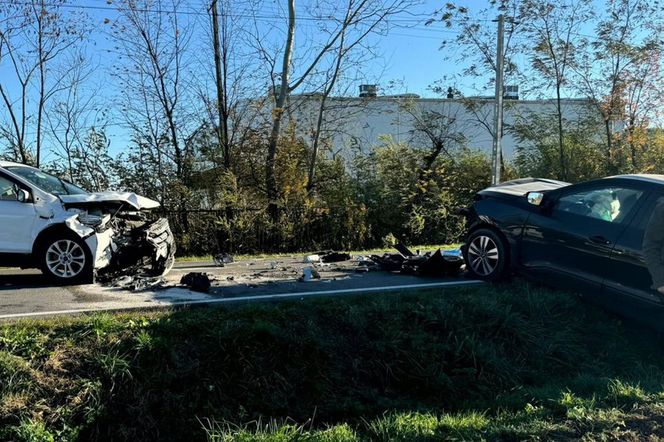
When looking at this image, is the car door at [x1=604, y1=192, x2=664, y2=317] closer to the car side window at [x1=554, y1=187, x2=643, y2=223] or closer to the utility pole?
the car side window at [x1=554, y1=187, x2=643, y2=223]

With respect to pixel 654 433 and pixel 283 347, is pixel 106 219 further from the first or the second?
pixel 654 433

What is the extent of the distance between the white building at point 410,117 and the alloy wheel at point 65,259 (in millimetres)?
9411

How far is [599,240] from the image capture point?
Answer: 6.33 meters

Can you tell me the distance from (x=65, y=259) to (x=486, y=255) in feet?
20.3

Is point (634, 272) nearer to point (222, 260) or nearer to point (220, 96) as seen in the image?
point (222, 260)

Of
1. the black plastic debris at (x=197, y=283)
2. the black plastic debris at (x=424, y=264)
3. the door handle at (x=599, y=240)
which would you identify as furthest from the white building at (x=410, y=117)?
the door handle at (x=599, y=240)

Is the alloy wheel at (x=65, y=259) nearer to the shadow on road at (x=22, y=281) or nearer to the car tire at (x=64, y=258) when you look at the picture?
the car tire at (x=64, y=258)

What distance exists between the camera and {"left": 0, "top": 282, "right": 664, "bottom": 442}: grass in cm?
435

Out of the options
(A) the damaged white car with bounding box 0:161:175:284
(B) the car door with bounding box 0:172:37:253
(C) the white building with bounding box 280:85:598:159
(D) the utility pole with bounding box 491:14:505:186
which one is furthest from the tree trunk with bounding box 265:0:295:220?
(B) the car door with bounding box 0:172:37:253

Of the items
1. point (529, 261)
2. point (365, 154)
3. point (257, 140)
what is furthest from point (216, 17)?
point (529, 261)

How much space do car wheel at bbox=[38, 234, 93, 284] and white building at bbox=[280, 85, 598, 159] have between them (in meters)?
9.40

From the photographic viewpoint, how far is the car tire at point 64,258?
7.62 metres

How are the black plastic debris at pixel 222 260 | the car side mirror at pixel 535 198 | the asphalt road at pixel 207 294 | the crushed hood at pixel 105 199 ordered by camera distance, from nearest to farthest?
the asphalt road at pixel 207 294, the car side mirror at pixel 535 198, the crushed hood at pixel 105 199, the black plastic debris at pixel 222 260

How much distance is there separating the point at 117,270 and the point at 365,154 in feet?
31.8
